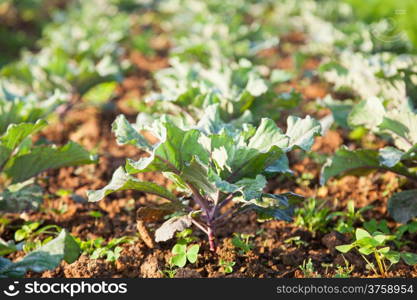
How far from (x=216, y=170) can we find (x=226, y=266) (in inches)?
16.6

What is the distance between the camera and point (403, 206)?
279cm

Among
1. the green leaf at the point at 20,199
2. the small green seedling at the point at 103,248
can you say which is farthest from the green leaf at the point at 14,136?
the small green seedling at the point at 103,248

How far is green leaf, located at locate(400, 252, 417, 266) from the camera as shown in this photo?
2.42 meters

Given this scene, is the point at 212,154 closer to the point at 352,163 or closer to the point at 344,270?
the point at 344,270

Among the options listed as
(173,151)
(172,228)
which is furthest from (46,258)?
(173,151)

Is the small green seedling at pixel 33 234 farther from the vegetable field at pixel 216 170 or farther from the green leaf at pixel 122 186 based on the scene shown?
the green leaf at pixel 122 186

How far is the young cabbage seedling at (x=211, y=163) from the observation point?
230 cm

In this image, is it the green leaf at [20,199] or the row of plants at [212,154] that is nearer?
the row of plants at [212,154]

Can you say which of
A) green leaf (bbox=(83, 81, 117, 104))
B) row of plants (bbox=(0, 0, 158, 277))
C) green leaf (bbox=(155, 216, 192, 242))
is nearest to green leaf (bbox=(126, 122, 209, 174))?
green leaf (bbox=(155, 216, 192, 242))

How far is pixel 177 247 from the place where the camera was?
247 centimetres

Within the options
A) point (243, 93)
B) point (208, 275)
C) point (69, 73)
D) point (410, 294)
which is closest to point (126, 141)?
point (208, 275)

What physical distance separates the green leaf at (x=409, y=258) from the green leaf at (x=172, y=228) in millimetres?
959

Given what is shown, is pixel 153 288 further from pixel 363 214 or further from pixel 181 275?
pixel 363 214

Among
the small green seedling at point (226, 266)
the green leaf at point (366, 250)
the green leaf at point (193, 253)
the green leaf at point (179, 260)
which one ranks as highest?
the green leaf at point (193, 253)
